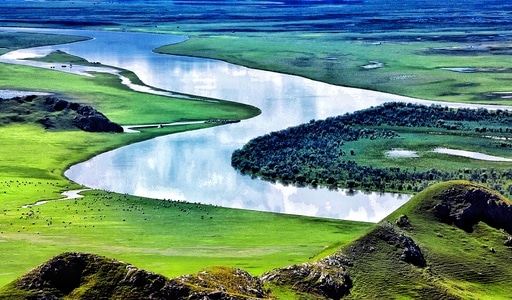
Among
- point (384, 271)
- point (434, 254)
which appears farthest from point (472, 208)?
point (384, 271)

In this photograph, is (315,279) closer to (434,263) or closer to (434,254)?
(434,263)

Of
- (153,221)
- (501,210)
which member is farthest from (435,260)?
(153,221)

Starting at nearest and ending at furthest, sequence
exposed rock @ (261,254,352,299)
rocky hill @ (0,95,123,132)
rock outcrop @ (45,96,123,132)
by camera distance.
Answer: exposed rock @ (261,254,352,299) < rock outcrop @ (45,96,123,132) < rocky hill @ (0,95,123,132)

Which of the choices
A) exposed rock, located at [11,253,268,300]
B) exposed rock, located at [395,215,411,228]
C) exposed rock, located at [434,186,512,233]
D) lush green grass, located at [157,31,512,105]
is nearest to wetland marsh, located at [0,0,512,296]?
lush green grass, located at [157,31,512,105]

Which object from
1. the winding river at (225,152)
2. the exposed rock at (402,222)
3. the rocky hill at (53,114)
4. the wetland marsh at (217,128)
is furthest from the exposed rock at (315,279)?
the rocky hill at (53,114)

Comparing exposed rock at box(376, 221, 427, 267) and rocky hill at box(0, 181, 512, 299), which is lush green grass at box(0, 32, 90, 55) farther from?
exposed rock at box(376, 221, 427, 267)

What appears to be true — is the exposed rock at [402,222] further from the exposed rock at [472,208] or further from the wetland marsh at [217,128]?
the wetland marsh at [217,128]
